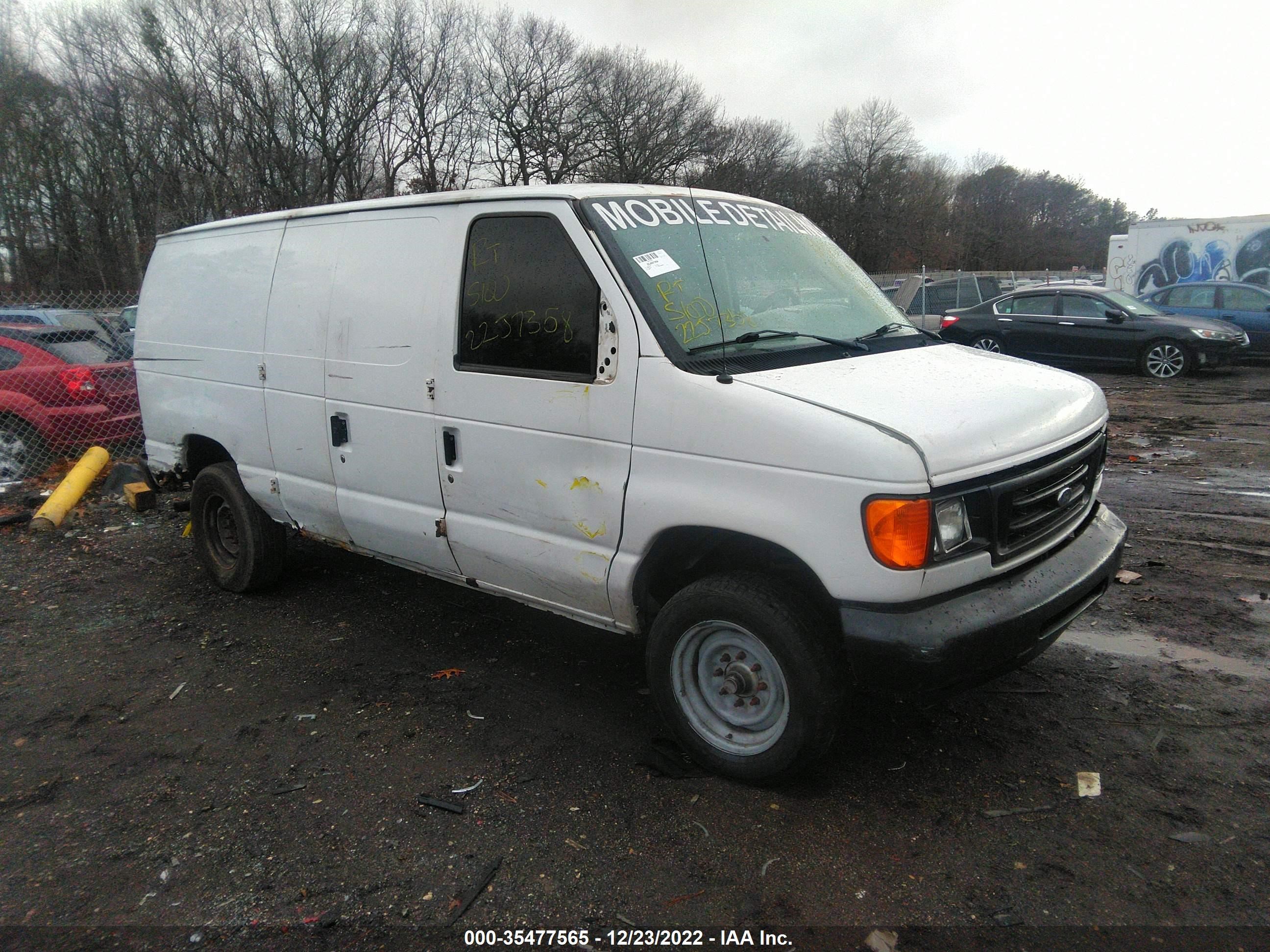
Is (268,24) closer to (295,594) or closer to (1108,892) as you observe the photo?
(295,594)

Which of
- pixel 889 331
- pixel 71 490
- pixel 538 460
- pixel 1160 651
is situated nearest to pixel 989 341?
pixel 1160 651

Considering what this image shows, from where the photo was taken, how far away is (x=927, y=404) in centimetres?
277

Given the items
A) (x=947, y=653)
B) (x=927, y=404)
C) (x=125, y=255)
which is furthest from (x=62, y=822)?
(x=125, y=255)

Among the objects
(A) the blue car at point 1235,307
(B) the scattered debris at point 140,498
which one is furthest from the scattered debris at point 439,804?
(A) the blue car at point 1235,307

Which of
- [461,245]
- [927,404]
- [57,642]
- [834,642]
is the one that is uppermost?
[461,245]

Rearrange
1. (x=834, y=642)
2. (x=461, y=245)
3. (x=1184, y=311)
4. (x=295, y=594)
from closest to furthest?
(x=834, y=642), (x=461, y=245), (x=295, y=594), (x=1184, y=311)

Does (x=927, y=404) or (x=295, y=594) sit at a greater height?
(x=927, y=404)

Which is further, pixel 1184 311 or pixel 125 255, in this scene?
pixel 125 255

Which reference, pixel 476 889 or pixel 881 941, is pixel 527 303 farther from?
pixel 881 941

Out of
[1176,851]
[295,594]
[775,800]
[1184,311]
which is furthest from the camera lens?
[1184,311]

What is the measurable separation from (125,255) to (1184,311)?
40684 millimetres

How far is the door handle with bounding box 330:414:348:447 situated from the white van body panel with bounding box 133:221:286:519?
674 millimetres

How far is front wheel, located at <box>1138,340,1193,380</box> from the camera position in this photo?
13.6 m

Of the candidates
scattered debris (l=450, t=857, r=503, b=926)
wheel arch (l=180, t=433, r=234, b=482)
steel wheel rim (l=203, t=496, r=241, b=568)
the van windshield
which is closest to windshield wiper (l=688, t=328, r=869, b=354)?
the van windshield
